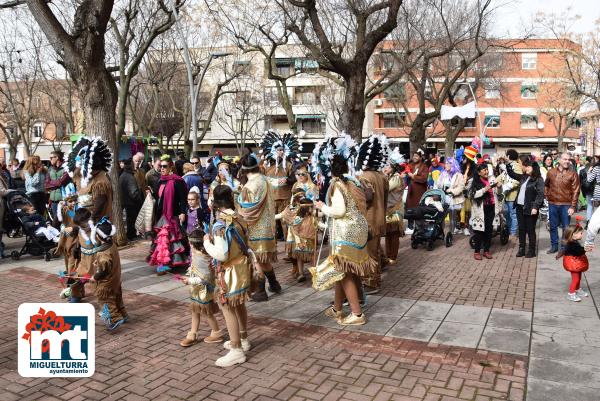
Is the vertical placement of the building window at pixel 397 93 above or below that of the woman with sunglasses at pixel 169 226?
above

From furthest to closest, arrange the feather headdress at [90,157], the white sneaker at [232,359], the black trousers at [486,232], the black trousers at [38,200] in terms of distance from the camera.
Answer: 1. the black trousers at [38,200]
2. the black trousers at [486,232]
3. the feather headdress at [90,157]
4. the white sneaker at [232,359]

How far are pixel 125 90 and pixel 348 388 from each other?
1466 centimetres

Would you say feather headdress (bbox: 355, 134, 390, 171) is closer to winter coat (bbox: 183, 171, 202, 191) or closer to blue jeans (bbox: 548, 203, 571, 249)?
winter coat (bbox: 183, 171, 202, 191)

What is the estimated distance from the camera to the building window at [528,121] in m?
49.4

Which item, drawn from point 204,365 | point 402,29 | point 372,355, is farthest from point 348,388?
point 402,29

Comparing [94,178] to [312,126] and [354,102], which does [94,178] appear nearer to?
[354,102]

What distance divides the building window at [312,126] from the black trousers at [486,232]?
40.1 metres

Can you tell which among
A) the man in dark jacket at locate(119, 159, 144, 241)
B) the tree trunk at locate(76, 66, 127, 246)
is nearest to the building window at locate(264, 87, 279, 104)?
the man in dark jacket at locate(119, 159, 144, 241)

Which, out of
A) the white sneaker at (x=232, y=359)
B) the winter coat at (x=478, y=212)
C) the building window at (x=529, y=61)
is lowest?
the white sneaker at (x=232, y=359)

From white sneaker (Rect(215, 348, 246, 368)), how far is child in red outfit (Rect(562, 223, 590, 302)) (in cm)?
438

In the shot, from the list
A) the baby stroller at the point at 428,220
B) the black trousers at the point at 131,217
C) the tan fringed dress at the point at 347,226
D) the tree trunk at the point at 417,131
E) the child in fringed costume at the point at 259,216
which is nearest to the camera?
the tan fringed dress at the point at 347,226

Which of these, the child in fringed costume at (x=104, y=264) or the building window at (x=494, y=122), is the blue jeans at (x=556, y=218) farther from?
the building window at (x=494, y=122)

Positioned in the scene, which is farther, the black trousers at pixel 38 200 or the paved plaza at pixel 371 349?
the black trousers at pixel 38 200

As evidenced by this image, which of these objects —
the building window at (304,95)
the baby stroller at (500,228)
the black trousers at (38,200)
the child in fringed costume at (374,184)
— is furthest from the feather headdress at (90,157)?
the building window at (304,95)
